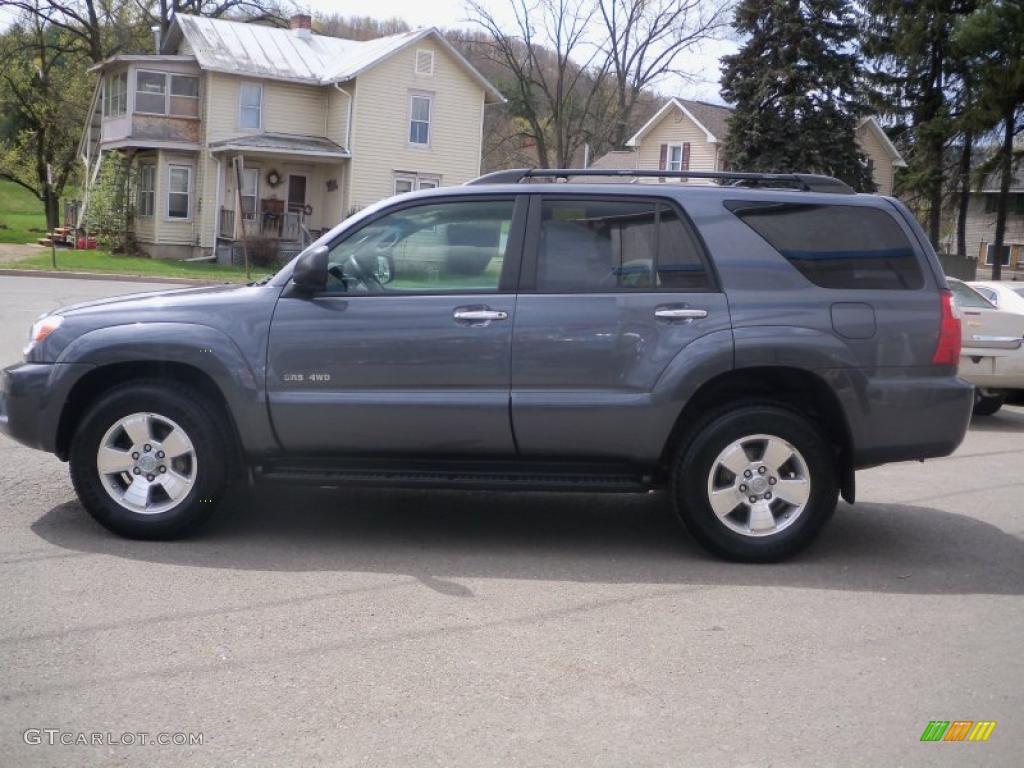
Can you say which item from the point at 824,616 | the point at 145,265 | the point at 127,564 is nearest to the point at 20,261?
the point at 145,265

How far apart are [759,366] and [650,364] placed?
58 centimetres

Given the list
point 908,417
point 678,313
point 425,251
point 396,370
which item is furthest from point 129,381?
point 908,417

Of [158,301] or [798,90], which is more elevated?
[798,90]

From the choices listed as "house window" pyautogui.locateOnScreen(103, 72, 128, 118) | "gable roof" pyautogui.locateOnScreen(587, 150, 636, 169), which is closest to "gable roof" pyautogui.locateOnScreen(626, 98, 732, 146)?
"gable roof" pyautogui.locateOnScreen(587, 150, 636, 169)

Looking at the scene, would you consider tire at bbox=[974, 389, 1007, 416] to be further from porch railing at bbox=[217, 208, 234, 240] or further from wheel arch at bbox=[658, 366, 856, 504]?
porch railing at bbox=[217, 208, 234, 240]

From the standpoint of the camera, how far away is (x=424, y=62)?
3934cm

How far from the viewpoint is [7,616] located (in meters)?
4.79

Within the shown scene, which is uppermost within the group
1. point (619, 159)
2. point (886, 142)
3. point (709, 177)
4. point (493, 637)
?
point (886, 142)

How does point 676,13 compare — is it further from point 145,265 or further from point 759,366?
point 759,366

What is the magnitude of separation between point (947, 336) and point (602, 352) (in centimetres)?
186

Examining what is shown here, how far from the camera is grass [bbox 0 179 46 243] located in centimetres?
4861

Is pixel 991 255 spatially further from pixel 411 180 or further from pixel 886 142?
pixel 411 180

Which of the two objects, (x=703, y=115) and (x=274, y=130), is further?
(x=703, y=115)

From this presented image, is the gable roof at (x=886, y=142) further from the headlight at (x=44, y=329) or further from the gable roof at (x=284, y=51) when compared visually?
the headlight at (x=44, y=329)
